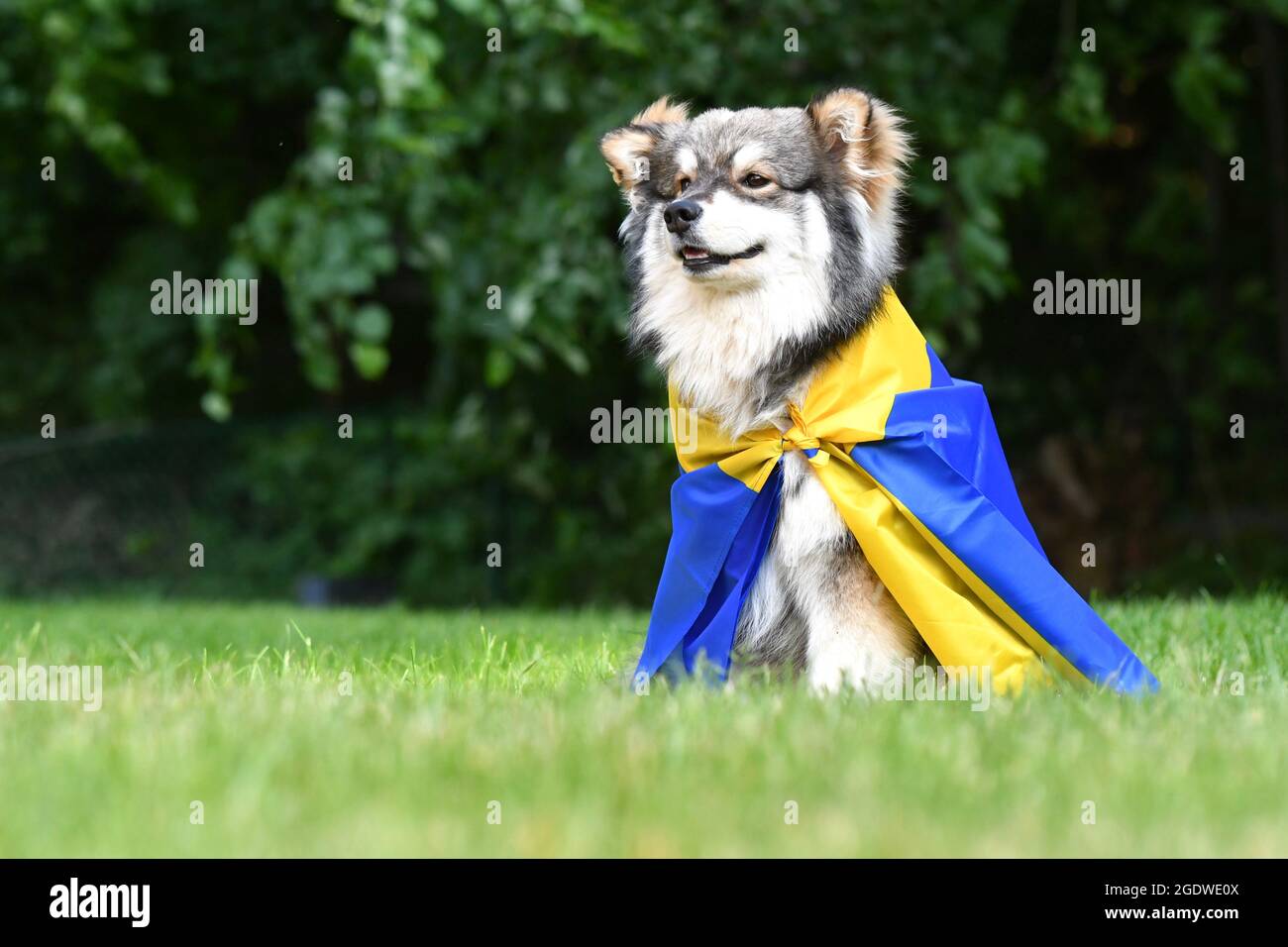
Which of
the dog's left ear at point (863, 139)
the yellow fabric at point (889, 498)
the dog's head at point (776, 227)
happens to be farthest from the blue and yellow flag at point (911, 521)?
the dog's left ear at point (863, 139)

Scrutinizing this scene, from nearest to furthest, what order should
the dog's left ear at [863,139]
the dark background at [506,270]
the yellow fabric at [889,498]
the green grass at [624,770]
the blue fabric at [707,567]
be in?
the green grass at [624,770] → the yellow fabric at [889,498] → the blue fabric at [707,567] → the dog's left ear at [863,139] → the dark background at [506,270]

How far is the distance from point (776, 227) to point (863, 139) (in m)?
0.37

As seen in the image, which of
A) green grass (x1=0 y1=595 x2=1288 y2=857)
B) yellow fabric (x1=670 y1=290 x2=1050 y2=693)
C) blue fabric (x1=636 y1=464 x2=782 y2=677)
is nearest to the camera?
green grass (x1=0 y1=595 x2=1288 y2=857)

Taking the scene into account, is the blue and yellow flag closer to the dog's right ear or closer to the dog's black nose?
the dog's black nose

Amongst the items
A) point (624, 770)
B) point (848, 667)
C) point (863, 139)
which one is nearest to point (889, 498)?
point (848, 667)

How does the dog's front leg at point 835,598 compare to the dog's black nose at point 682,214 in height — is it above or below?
below

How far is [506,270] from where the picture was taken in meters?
7.58

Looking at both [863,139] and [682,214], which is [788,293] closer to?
[682,214]

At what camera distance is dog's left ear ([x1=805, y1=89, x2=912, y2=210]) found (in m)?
3.85

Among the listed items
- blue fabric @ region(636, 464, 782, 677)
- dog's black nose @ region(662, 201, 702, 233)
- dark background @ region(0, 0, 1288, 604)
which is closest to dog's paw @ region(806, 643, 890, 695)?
blue fabric @ region(636, 464, 782, 677)

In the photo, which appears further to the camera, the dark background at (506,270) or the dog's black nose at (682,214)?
the dark background at (506,270)

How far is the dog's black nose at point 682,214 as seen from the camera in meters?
3.74

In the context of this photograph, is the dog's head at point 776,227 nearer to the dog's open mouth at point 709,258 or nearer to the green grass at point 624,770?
the dog's open mouth at point 709,258

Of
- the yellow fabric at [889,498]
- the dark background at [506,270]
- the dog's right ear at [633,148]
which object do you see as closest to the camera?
the yellow fabric at [889,498]
